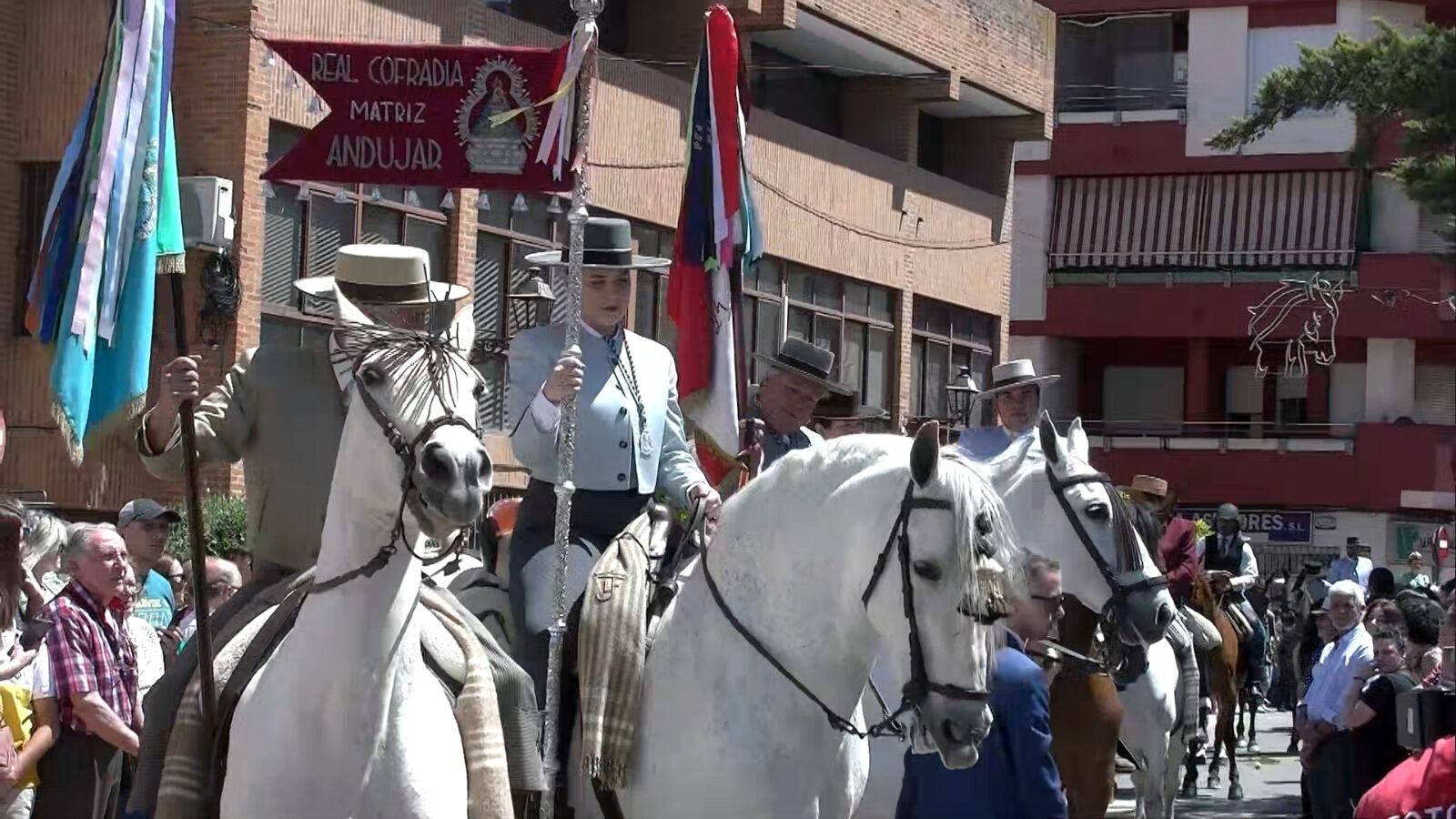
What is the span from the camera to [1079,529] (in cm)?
1052

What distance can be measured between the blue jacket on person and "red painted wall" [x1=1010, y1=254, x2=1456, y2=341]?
42663 millimetres

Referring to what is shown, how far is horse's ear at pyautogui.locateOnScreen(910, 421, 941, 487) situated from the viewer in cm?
712

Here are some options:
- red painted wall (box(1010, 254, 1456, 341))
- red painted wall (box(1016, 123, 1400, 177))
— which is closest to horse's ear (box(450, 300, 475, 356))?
red painted wall (box(1010, 254, 1456, 341))

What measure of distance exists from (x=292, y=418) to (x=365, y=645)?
1.11 m

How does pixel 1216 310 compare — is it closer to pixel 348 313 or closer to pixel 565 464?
pixel 565 464

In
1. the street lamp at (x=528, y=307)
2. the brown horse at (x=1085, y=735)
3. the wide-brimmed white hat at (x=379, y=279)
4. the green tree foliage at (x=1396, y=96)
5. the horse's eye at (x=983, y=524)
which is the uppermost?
the green tree foliage at (x=1396, y=96)

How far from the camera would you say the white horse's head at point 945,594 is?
22.9ft

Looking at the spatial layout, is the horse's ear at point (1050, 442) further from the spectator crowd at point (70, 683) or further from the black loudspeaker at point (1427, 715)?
the black loudspeaker at point (1427, 715)

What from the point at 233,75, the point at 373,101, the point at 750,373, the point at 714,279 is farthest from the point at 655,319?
the point at 373,101

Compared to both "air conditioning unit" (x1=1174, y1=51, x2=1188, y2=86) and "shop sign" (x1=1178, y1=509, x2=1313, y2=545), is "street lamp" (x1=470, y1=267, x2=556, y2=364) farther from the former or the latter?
"air conditioning unit" (x1=1174, y1=51, x2=1188, y2=86)

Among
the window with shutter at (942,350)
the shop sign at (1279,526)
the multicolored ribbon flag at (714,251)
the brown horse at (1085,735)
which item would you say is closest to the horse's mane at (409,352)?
the multicolored ribbon flag at (714,251)

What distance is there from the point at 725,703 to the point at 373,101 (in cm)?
237

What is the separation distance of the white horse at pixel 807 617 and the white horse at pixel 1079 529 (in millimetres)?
2937

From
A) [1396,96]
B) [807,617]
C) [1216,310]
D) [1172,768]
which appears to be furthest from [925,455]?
[1216,310]
